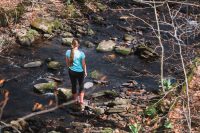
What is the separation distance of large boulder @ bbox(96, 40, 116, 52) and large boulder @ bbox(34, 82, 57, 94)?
11.7ft

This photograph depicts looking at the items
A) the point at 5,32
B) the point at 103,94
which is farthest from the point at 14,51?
the point at 103,94

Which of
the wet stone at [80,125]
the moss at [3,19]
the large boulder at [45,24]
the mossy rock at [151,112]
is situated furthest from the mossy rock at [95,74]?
the moss at [3,19]

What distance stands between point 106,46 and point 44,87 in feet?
13.5

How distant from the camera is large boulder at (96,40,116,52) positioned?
14281mm

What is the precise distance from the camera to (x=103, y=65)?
13211mm

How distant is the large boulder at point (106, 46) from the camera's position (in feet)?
46.9

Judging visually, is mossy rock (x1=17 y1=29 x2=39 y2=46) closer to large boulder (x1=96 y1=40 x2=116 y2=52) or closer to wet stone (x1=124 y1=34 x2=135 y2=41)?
large boulder (x1=96 y1=40 x2=116 y2=52)

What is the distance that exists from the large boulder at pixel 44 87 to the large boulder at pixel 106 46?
3.55 metres

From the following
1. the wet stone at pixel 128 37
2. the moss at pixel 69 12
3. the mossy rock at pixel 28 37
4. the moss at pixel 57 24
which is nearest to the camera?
the mossy rock at pixel 28 37

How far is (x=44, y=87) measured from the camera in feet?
35.9

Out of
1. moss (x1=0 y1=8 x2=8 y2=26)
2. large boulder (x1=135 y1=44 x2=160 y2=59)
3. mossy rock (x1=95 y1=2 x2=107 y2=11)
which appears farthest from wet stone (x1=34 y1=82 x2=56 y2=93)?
mossy rock (x1=95 y1=2 x2=107 y2=11)

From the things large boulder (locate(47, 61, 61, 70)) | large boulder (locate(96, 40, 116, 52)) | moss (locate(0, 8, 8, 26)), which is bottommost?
large boulder (locate(47, 61, 61, 70))

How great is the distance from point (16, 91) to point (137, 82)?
3.60m

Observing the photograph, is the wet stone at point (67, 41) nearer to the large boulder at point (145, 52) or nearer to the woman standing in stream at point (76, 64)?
the large boulder at point (145, 52)
